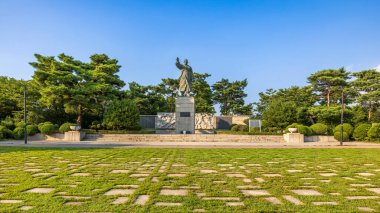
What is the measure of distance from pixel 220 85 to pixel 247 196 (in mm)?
32678

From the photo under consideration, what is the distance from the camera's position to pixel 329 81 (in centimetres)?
2823

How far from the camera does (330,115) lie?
2544 centimetres

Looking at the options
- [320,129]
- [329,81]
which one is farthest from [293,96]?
[320,129]

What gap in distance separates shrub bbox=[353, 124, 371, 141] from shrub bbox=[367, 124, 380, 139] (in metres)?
0.49

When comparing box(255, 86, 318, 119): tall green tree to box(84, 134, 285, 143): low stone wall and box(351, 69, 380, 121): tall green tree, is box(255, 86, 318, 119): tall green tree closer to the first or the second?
box(351, 69, 380, 121): tall green tree

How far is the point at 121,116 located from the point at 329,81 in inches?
872

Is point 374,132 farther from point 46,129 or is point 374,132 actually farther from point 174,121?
point 46,129

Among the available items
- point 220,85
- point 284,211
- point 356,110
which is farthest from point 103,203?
point 220,85

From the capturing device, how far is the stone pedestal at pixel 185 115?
73.8ft

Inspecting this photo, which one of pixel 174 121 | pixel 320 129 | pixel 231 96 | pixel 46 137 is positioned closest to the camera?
pixel 46 137

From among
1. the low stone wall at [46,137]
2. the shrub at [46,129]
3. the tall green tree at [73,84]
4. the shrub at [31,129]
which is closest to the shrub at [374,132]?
the tall green tree at [73,84]

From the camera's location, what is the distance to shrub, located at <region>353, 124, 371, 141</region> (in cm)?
2009

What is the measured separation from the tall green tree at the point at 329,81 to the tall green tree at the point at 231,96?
8843 millimetres

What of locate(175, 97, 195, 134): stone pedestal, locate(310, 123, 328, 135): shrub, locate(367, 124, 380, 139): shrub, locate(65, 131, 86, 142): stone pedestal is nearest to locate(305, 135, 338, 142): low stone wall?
locate(310, 123, 328, 135): shrub
